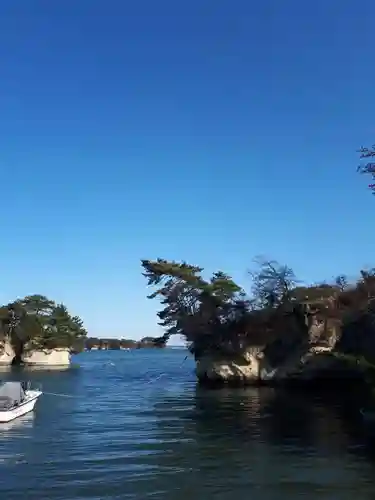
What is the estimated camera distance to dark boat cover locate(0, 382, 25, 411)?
39.8 metres

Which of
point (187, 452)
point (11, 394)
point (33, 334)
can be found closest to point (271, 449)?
point (187, 452)

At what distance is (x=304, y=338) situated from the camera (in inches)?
2436

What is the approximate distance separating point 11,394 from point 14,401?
1570mm

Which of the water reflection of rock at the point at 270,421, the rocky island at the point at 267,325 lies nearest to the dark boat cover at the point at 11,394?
the water reflection of rock at the point at 270,421

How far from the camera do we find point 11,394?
41.7 m

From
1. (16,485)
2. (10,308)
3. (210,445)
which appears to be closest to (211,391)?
(210,445)

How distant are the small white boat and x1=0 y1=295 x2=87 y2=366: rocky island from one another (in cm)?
7794

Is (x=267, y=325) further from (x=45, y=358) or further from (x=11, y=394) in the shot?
(x=45, y=358)

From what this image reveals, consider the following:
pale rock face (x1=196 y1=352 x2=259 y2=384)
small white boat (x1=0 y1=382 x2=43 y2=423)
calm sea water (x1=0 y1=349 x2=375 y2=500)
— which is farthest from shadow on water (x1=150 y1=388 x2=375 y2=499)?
pale rock face (x1=196 y1=352 x2=259 y2=384)

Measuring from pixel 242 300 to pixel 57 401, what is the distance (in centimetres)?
2648

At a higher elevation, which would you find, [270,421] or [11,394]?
[11,394]

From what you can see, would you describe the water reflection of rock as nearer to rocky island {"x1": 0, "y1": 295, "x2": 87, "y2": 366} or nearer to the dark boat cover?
the dark boat cover

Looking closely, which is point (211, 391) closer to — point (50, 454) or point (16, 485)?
point (50, 454)

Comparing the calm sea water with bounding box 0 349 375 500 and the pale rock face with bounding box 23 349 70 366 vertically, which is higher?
the pale rock face with bounding box 23 349 70 366
